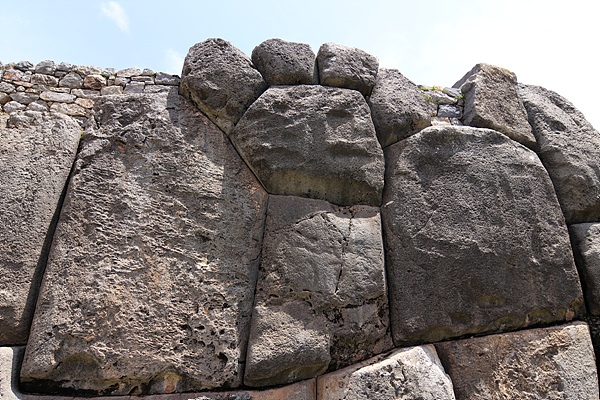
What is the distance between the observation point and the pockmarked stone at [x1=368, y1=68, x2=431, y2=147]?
259 centimetres

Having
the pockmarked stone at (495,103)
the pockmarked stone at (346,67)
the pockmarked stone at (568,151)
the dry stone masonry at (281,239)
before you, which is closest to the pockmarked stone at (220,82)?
the dry stone masonry at (281,239)

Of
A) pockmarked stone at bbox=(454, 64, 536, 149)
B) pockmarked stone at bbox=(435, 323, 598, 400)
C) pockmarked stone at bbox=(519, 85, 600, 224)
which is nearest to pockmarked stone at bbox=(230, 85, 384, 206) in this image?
pockmarked stone at bbox=(454, 64, 536, 149)

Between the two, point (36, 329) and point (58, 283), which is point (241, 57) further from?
point (36, 329)

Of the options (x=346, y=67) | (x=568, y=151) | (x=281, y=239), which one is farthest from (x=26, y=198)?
(x=568, y=151)

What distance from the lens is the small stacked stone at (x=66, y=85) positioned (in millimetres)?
2477

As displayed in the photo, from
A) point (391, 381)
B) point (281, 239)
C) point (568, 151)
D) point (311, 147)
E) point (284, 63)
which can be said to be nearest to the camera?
point (391, 381)

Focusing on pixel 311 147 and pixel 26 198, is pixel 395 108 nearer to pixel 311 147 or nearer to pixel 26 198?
pixel 311 147

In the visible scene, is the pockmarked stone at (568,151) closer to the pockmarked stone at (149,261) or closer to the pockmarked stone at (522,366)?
the pockmarked stone at (522,366)

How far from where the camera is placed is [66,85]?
254 cm

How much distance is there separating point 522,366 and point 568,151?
1432 mm

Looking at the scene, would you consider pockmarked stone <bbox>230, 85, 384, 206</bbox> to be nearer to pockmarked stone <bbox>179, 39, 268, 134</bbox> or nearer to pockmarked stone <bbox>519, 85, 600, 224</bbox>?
pockmarked stone <bbox>179, 39, 268, 134</bbox>

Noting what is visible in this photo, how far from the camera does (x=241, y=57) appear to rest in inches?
98.7

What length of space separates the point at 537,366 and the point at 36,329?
2457 millimetres

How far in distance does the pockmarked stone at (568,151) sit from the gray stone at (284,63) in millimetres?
1568
